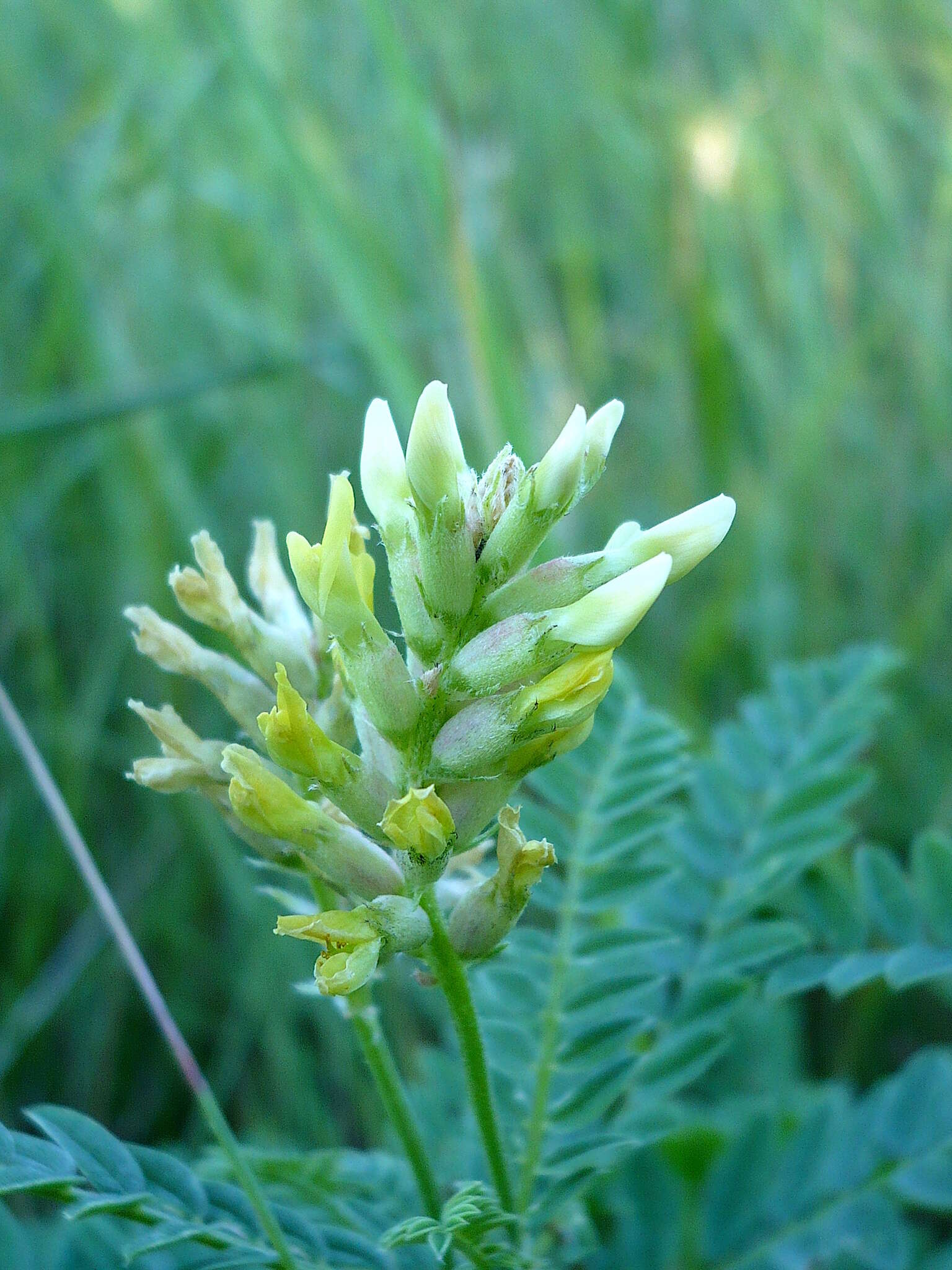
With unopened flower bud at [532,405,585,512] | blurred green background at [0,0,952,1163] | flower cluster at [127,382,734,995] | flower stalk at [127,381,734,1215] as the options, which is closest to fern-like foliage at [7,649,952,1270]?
flower stalk at [127,381,734,1215]

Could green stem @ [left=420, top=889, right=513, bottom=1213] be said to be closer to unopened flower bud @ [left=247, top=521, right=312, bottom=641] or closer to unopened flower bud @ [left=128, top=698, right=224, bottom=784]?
unopened flower bud @ [left=128, top=698, right=224, bottom=784]

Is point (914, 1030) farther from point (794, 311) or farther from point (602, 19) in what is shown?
point (602, 19)

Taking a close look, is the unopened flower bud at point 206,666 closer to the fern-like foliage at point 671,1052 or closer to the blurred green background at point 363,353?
the fern-like foliage at point 671,1052

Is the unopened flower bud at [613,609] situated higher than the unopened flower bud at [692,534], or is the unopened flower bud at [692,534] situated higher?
the unopened flower bud at [692,534]

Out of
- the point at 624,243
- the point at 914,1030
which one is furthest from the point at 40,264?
the point at 914,1030

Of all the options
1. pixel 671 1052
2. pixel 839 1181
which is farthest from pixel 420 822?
pixel 839 1181

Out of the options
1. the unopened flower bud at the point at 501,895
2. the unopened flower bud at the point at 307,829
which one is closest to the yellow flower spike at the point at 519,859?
the unopened flower bud at the point at 501,895
